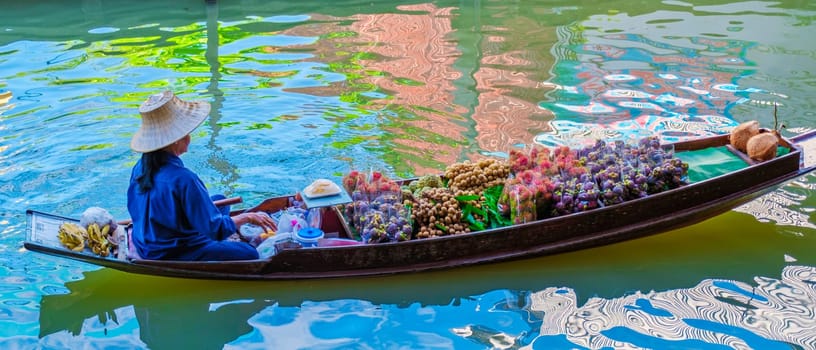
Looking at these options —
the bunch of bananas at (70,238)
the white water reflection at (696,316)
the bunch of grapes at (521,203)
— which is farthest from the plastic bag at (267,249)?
the white water reflection at (696,316)

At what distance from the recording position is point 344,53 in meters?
9.99

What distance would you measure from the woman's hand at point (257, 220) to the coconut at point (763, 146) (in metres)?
3.15

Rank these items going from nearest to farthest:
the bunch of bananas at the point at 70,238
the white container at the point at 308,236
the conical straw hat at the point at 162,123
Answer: the conical straw hat at the point at 162,123 < the bunch of bananas at the point at 70,238 < the white container at the point at 308,236

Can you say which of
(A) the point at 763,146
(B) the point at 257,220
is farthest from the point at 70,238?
(A) the point at 763,146

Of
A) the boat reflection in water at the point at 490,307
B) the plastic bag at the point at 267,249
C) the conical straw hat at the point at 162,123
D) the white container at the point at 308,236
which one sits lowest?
the boat reflection in water at the point at 490,307

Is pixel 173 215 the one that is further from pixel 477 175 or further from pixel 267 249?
pixel 477 175

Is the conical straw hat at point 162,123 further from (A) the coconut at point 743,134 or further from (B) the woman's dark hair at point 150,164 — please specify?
(A) the coconut at point 743,134

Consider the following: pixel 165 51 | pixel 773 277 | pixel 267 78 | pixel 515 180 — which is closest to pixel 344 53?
pixel 267 78

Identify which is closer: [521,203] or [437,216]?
[521,203]

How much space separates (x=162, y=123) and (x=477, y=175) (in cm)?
204

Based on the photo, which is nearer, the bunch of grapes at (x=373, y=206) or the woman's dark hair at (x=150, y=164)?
the woman's dark hair at (x=150, y=164)

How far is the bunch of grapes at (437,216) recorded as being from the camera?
466cm

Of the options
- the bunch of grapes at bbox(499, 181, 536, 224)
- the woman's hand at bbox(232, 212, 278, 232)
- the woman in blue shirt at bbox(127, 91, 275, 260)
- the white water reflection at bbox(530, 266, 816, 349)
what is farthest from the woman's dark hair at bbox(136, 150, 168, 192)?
the white water reflection at bbox(530, 266, 816, 349)

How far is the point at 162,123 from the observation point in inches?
164
